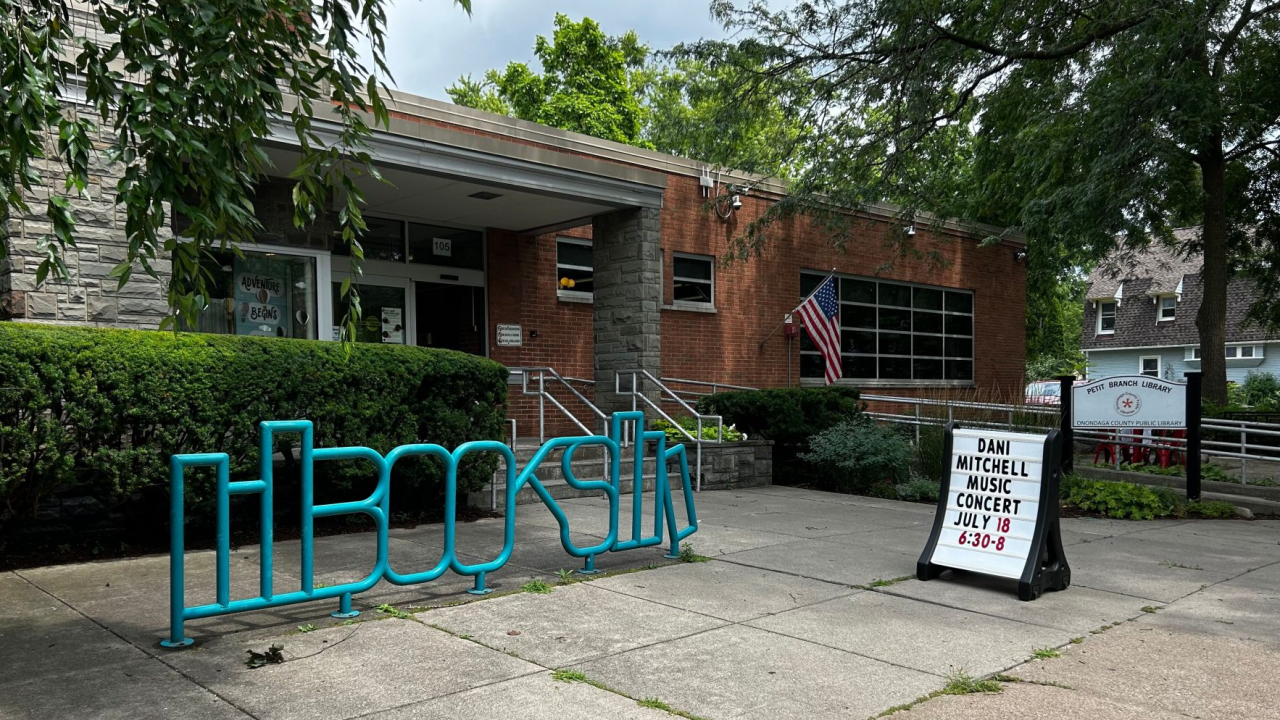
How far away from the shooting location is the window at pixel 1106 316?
49875mm

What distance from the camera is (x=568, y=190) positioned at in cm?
1172

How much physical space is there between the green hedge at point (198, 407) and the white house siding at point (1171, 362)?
38.7m

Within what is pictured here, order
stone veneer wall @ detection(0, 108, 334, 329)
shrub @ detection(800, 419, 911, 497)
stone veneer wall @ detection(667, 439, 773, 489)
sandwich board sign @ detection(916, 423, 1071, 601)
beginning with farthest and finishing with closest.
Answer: shrub @ detection(800, 419, 911, 497)
stone veneer wall @ detection(667, 439, 773, 489)
stone veneer wall @ detection(0, 108, 334, 329)
sandwich board sign @ detection(916, 423, 1071, 601)

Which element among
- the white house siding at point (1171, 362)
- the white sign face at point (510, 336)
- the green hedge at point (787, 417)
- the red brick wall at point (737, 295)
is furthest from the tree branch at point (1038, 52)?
the white house siding at point (1171, 362)

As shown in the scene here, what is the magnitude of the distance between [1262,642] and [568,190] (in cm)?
875

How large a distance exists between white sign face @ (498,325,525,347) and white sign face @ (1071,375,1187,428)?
306 inches

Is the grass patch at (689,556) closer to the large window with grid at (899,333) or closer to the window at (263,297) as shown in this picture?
the window at (263,297)

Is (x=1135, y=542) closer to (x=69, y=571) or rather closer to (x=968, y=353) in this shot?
(x=69, y=571)

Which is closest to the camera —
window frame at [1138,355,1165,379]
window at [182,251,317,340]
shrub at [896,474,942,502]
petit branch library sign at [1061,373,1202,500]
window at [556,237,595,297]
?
petit branch library sign at [1061,373,1202,500]

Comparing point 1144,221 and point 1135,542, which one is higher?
point 1144,221

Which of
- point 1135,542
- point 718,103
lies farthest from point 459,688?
point 718,103

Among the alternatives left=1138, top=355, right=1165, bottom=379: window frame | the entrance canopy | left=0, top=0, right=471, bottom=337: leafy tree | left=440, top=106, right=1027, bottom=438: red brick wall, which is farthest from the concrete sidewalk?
left=1138, top=355, right=1165, bottom=379: window frame

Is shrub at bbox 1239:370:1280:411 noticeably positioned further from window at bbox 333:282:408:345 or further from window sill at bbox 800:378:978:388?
window at bbox 333:282:408:345

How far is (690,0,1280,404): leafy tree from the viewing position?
42.1ft
